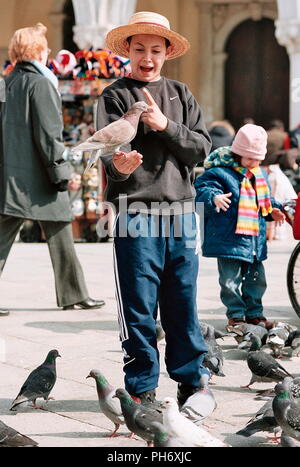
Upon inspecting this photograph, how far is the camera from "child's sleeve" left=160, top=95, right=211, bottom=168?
415cm

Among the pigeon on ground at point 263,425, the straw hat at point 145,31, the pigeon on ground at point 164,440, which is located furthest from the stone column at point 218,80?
the pigeon on ground at point 164,440

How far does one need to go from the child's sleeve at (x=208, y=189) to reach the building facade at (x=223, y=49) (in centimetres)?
1278

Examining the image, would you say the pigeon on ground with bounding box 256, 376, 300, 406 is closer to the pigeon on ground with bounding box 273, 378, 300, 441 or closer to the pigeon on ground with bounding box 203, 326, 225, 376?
the pigeon on ground with bounding box 273, 378, 300, 441

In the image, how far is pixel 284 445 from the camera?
144 inches

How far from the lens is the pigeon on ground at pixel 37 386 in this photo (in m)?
4.37

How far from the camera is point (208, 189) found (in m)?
6.17

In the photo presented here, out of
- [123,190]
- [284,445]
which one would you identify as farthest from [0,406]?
[284,445]

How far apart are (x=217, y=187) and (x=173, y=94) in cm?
200

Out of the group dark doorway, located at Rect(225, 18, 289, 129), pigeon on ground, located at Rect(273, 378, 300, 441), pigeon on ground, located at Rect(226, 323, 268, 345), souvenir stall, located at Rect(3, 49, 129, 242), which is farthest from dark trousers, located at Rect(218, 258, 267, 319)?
dark doorway, located at Rect(225, 18, 289, 129)

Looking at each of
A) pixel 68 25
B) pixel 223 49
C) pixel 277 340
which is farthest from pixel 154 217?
pixel 68 25

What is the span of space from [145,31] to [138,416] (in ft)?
5.25

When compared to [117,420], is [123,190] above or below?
above

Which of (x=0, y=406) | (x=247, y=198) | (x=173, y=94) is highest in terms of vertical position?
(x=173, y=94)
